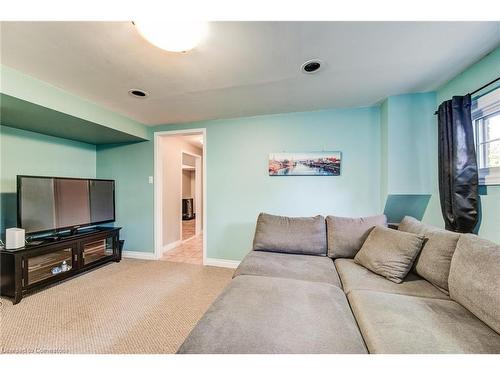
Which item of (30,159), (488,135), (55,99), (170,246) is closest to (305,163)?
(488,135)

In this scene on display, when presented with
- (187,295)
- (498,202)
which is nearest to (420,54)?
(498,202)

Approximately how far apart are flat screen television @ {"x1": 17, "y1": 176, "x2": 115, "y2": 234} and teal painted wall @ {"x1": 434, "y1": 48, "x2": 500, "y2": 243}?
168 inches

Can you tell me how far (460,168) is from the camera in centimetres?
162

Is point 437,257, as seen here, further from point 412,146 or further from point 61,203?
point 61,203

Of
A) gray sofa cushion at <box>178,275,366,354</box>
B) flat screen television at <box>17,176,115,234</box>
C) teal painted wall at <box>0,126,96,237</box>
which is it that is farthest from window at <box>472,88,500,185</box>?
teal painted wall at <box>0,126,96,237</box>

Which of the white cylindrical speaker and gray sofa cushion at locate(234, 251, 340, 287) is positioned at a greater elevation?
the white cylindrical speaker

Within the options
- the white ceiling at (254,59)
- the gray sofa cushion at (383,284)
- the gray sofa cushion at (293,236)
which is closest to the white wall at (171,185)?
the white ceiling at (254,59)

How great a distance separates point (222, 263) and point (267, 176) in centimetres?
143

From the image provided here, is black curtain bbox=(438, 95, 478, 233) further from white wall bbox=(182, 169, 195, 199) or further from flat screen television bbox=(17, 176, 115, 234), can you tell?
white wall bbox=(182, 169, 195, 199)

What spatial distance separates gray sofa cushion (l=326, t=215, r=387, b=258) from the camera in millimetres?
1926

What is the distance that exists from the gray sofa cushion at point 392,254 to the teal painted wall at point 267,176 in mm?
870

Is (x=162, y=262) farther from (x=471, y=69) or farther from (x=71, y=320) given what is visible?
(x=471, y=69)

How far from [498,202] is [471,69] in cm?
108

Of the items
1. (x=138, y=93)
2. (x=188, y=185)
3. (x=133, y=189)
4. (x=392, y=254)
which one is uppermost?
(x=138, y=93)
